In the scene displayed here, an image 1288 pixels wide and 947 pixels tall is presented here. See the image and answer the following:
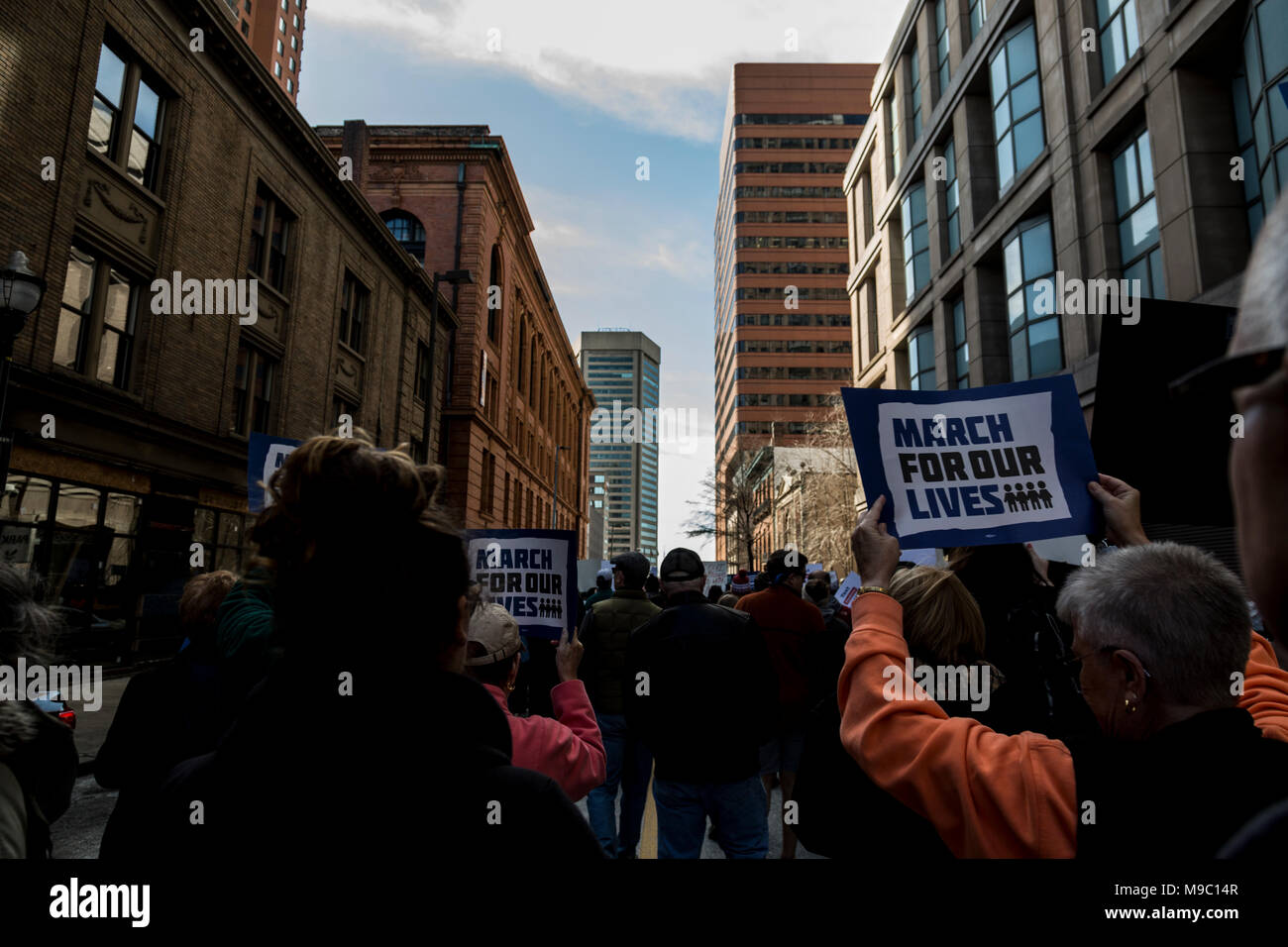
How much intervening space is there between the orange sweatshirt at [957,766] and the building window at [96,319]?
52.5 feet

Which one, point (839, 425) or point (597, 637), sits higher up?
point (839, 425)

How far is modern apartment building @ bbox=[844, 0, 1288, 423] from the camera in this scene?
13961 millimetres

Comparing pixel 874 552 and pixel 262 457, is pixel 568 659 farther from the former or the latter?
pixel 262 457

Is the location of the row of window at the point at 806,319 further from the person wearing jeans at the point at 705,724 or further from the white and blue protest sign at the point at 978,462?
the white and blue protest sign at the point at 978,462

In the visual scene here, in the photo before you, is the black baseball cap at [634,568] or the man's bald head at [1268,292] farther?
the black baseball cap at [634,568]

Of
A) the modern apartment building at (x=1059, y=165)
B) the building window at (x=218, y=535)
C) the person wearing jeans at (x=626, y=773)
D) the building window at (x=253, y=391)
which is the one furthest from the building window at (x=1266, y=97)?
the building window at (x=253, y=391)

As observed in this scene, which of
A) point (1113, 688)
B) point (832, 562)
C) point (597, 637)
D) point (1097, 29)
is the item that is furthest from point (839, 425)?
point (1113, 688)

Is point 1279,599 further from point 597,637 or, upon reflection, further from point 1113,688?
point 597,637

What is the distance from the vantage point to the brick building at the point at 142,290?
508 inches

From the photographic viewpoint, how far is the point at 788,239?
3688 inches
